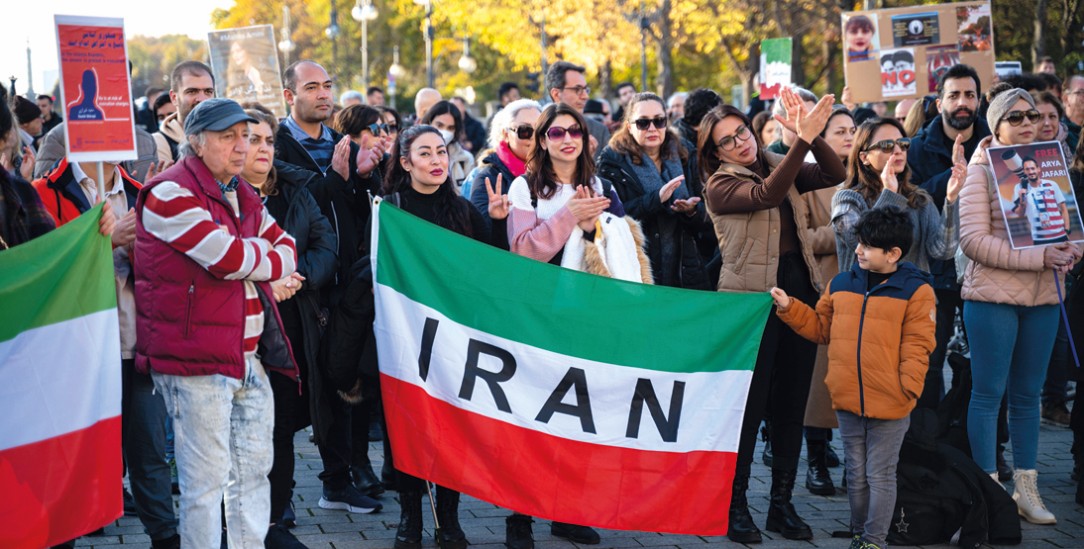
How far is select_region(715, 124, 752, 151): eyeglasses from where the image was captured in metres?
6.40

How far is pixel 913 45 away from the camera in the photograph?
11.5 m

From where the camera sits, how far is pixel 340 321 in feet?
19.2

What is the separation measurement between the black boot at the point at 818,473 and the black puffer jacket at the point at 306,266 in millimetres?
2901

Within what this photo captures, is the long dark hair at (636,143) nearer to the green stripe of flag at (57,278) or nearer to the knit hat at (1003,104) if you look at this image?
the knit hat at (1003,104)

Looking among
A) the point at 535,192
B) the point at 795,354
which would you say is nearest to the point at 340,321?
the point at 535,192

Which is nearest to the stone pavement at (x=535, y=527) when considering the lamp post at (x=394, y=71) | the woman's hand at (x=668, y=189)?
the woman's hand at (x=668, y=189)

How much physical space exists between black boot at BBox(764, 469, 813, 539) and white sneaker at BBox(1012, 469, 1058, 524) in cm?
124

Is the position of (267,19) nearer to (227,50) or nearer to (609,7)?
(609,7)

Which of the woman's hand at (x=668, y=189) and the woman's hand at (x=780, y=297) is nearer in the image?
the woman's hand at (x=780, y=297)

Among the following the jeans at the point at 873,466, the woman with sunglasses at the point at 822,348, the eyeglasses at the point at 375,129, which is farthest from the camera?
the eyeglasses at the point at 375,129

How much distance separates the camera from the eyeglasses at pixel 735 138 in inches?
252

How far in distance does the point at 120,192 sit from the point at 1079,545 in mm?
5014

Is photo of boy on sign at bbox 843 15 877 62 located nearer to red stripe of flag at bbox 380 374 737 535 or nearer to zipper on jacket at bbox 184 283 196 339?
red stripe of flag at bbox 380 374 737 535

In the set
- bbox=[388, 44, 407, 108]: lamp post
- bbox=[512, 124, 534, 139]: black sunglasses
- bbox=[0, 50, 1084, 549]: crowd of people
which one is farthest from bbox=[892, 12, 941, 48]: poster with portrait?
bbox=[388, 44, 407, 108]: lamp post
